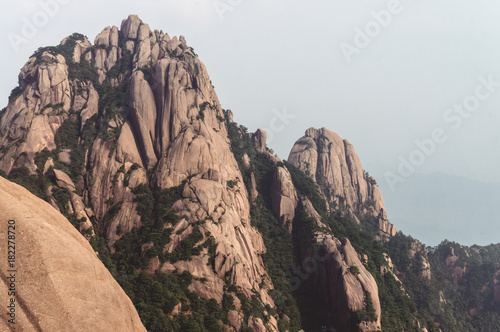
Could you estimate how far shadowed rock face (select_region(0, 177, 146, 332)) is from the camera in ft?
44.5

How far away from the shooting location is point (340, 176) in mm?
121812

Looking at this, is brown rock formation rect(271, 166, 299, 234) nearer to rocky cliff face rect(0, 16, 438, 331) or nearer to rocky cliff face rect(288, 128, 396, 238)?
rocky cliff face rect(0, 16, 438, 331)

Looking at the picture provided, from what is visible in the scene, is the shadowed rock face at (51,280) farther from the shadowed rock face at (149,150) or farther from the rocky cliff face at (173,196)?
the shadowed rock face at (149,150)

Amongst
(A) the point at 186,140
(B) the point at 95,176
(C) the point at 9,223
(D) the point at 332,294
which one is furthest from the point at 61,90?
(D) the point at 332,294

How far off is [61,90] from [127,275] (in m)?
50.6

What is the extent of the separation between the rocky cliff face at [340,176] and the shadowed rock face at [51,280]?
100 meters

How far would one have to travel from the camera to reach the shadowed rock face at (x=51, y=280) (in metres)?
13.6

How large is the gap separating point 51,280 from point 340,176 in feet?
384

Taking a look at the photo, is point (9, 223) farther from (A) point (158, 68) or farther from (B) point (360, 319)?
(A) point (158, 68)

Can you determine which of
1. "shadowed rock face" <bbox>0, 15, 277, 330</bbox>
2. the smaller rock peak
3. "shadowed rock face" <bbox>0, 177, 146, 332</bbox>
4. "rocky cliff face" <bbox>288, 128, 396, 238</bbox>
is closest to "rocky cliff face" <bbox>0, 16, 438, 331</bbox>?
"shadowed rock face" <bbox>0, 15, 277, 330</bbox>

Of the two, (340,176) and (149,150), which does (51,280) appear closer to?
(149,150)

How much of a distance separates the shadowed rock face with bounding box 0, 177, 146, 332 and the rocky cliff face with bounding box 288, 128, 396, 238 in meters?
100

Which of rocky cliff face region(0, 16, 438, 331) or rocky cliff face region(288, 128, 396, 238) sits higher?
rocky cliff face region(288, 128, 396, 238)

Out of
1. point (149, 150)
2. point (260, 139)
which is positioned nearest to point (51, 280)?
point (149, 150)
